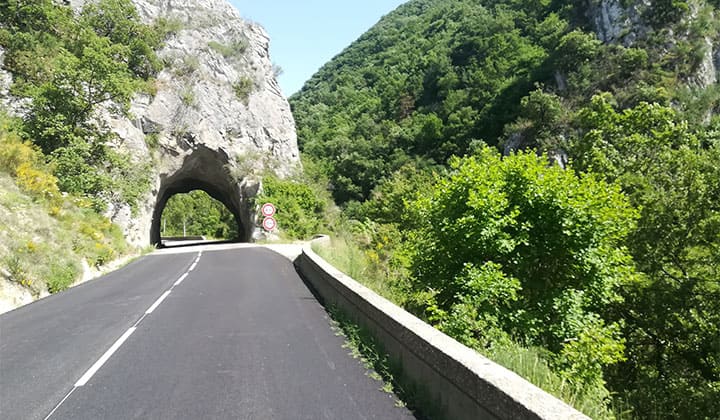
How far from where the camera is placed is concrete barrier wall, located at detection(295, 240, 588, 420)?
3047mm

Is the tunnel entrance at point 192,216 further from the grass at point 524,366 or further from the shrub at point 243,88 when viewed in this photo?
the grass at point 524,366

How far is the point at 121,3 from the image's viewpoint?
3572cm

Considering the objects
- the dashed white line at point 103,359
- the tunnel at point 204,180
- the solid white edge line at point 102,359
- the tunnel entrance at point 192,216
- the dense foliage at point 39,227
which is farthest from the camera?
the tunnel entrance at point 192,216

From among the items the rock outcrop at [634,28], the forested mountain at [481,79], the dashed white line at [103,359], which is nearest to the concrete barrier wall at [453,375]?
the dashed white line at [103,359]

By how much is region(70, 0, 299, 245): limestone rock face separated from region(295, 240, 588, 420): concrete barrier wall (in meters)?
29.1

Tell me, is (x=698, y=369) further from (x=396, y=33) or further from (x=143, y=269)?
(x=396, y=33)

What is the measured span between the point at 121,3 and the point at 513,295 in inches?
1508

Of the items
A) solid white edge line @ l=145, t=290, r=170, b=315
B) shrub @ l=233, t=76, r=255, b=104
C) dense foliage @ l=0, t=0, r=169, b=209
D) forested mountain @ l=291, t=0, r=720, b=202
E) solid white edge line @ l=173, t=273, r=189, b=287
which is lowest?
solid white edge line @ l=173, t=273, r=189, b=287

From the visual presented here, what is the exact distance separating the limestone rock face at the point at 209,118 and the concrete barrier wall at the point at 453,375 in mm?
29118

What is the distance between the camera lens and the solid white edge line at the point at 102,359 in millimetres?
5488

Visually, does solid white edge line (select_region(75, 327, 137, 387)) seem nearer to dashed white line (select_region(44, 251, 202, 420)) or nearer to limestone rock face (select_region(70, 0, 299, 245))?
dashed white line (select_region(44, 251, 202, 420))

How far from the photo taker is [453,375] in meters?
4.01

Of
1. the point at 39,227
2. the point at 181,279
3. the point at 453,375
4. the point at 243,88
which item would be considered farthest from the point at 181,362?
the point at 243,88

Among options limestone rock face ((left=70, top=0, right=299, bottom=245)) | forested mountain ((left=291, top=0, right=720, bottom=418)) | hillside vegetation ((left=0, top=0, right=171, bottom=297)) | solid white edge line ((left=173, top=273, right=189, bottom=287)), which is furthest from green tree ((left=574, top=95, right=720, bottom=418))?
limestone rock face ((left=70, top=0, right=299, bottom=245))
